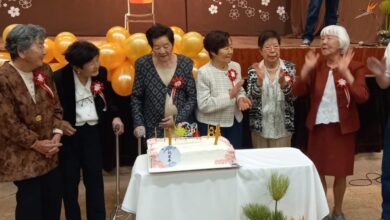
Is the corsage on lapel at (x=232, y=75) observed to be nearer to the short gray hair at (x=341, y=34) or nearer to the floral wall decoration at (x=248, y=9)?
the short gray hair at (x=341, y=34)

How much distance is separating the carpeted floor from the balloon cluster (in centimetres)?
102

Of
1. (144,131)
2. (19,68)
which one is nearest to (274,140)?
(144,131)

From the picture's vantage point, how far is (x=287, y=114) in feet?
9.29

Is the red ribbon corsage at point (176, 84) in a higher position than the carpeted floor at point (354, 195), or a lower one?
higher

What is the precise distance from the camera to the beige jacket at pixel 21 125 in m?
2.11

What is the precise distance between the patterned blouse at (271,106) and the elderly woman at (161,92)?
0.42 meters

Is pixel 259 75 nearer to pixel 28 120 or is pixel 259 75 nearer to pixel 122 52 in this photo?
pixel 122 52

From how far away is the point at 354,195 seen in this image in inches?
140

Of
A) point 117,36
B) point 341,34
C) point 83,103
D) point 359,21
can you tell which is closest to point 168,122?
point 83,103

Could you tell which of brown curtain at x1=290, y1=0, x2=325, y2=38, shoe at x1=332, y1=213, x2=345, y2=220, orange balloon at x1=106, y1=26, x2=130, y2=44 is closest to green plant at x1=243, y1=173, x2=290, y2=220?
shoe at x1=332, y1=213, x2=345, y2=220

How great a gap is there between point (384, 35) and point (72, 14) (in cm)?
402

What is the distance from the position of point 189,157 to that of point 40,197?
937 millimetres

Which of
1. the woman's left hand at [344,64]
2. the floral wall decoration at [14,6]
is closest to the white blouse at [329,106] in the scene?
the woman's left hand at [344,64]

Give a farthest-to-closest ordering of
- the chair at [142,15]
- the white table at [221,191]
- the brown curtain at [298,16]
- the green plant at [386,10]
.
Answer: the brown curtain at [298,16] < the chair at [142,15] < the green plant at [386,10] < the white table at [221,191]
